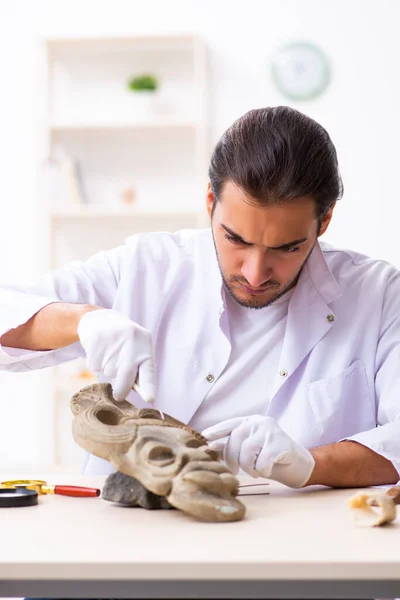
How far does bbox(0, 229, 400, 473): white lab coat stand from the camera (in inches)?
68.3

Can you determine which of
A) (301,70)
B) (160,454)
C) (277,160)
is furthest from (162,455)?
(301,70)

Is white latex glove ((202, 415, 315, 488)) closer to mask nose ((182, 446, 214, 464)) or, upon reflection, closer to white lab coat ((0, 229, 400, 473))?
mask nose ((182, 446, 214, 464))

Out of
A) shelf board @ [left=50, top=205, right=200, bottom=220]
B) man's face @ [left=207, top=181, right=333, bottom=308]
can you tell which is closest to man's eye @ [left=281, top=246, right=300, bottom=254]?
man's face @ [left=207, top=181, right=333, bottom=308]

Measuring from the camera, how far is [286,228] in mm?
1572

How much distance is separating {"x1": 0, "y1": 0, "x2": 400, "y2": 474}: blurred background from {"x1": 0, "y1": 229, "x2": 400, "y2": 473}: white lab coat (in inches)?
72.7

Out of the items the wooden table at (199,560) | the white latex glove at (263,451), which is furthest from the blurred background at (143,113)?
the wooden table at (199,560)

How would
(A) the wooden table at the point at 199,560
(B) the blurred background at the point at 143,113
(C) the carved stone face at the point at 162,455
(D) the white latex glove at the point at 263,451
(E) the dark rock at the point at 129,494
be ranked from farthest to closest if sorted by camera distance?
1. (B) the blurred background at the point at 143,113
2. (D) the white latex glove at the point at 263,451
3. (E) the dark rock at the point at 129,494
4. (C) the carved stone face at the point at 162,455
5. (A) the wooden table at the point at 199,560

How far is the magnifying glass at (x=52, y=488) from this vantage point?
131 centimetres

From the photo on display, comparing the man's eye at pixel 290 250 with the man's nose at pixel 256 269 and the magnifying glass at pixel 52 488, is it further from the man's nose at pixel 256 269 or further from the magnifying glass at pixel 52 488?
the magnifying glass at pixel 52 488

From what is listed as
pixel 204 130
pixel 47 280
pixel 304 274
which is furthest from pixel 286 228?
pixel 204 130

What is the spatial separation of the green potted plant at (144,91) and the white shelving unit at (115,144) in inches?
0.5

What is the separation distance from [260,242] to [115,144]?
8.21 ft

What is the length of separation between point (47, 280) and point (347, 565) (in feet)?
3.69

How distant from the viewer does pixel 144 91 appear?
3.79 m
